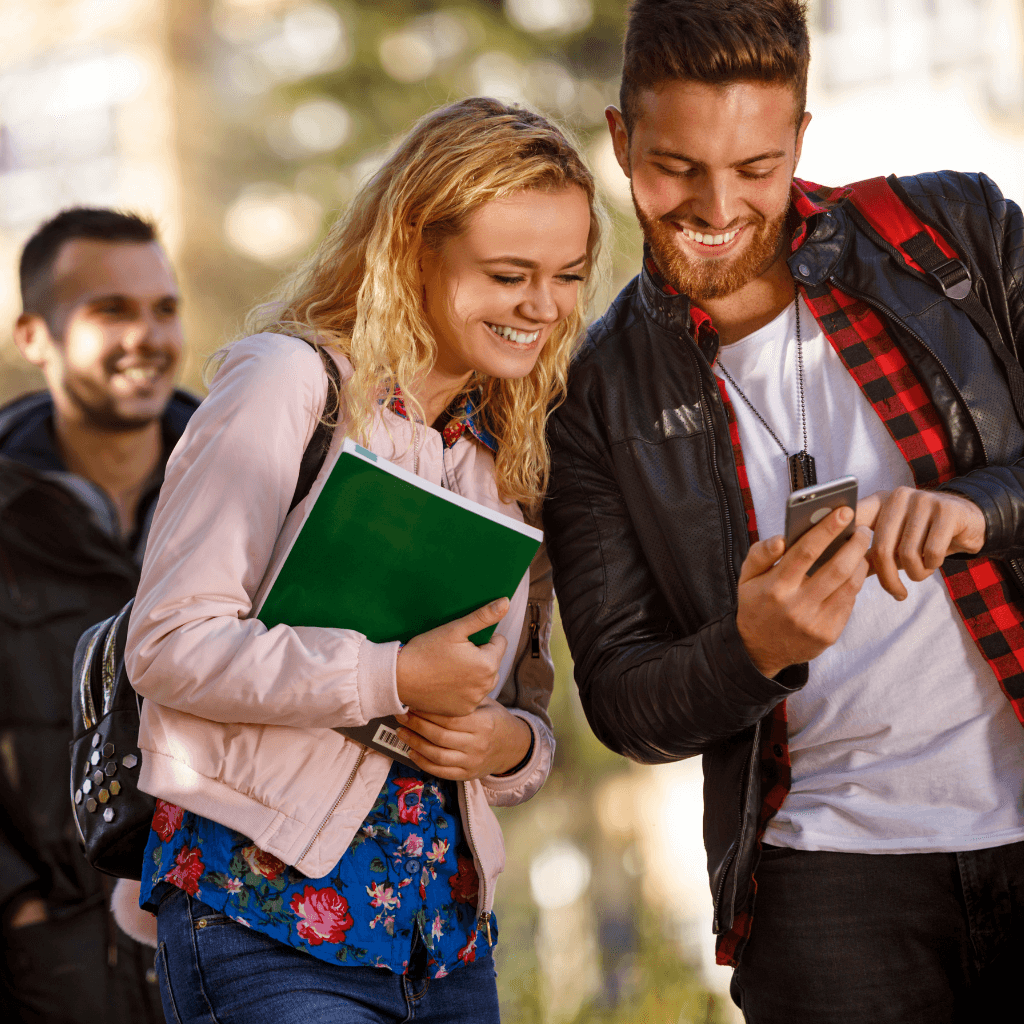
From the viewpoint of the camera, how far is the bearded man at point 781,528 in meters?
1.76

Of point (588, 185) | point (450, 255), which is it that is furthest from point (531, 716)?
point (588, 185)

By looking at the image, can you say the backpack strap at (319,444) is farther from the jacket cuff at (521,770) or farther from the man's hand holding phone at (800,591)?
the man's hand holding phone at (800,591)

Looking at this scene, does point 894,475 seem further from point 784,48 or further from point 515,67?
point 515,67

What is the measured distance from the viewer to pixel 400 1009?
167 centimetres

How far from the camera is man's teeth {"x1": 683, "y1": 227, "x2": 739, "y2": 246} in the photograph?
1.94 meters

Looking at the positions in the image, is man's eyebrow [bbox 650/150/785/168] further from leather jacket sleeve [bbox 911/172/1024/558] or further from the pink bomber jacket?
the pink bomber jacket

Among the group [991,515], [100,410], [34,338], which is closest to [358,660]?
[991,515]

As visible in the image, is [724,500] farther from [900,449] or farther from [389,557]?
[389,557]

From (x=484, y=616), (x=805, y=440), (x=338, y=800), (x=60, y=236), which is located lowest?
(x=338, y=800)

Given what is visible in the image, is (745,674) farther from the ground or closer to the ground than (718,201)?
closer to the ground

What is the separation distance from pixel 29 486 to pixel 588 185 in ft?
6.31

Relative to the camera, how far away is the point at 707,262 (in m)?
1.96

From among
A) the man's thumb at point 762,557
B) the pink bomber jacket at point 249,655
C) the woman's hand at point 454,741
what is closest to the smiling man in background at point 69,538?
the pink bomber jacket at point 249,655

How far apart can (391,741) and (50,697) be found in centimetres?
173
